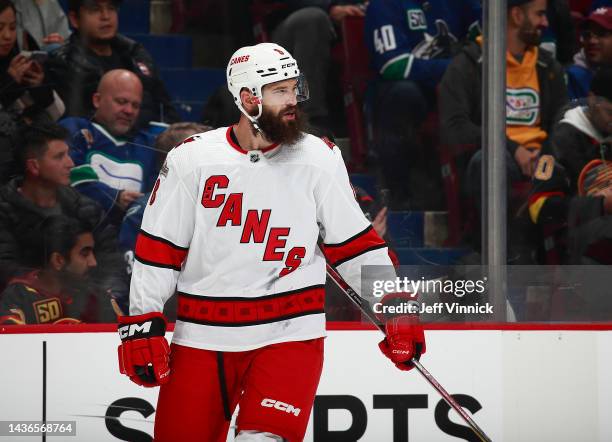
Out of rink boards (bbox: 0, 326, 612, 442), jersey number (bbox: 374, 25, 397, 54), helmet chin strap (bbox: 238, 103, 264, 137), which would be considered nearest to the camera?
helmet chin strap (bbox: 238, 103, 264, 137)

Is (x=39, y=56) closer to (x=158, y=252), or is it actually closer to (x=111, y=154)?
(x=111, y=154)

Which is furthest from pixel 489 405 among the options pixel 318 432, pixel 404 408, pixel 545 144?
pixel 545 144

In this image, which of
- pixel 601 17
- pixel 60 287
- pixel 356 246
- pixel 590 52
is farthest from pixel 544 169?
pixel 60 287

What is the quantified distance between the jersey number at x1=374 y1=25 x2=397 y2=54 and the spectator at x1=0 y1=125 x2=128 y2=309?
1.08 meters

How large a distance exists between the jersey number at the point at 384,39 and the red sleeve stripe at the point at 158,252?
1357 mm

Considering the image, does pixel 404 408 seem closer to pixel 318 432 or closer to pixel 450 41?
pixel 318 432

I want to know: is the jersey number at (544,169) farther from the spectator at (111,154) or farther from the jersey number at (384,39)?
the spectator at (111,154)

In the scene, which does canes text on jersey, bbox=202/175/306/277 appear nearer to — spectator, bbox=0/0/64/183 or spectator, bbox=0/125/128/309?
spectator, bbox=0/125/128/309

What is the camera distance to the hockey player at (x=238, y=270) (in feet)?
8.87

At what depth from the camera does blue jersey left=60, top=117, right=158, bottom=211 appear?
3.56 meters

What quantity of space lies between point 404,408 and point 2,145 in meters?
1.52

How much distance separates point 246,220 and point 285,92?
0.34 meters

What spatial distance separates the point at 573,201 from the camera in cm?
371

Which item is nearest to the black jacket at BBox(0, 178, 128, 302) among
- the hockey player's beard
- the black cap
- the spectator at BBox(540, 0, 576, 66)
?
the black cap
